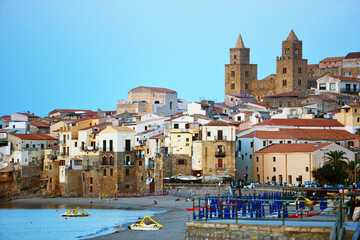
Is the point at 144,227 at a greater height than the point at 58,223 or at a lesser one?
greater

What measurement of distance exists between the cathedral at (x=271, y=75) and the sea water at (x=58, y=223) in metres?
75.9

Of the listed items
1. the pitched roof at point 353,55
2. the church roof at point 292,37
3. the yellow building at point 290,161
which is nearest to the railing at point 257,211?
the yellow building at point 290,161

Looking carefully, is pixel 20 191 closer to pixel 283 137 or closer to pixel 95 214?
pixel 95 214

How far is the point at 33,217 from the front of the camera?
60750mm

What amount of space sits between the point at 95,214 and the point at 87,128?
20.8 meters

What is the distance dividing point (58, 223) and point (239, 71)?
9162 cm

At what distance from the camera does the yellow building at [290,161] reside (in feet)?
211

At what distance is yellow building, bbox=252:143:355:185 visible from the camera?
6425 centimetres

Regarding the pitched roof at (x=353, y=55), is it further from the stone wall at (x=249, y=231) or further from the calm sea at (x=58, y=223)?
the stone wall at (x=249, y=231)

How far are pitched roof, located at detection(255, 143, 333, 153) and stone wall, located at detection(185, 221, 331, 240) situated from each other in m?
47.2

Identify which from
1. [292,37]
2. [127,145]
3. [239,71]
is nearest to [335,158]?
[127,145]

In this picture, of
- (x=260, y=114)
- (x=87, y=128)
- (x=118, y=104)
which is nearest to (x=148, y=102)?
(x=118, y=104)

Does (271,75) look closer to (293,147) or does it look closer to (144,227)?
(293,147)

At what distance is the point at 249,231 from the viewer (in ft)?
58.3
